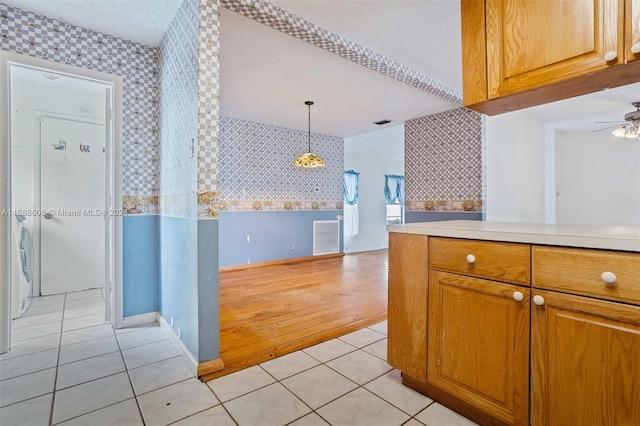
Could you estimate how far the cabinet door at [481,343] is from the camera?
3.81 ft

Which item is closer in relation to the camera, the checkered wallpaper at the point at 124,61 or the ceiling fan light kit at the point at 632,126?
the checkered wallpaper at the point at 124,61

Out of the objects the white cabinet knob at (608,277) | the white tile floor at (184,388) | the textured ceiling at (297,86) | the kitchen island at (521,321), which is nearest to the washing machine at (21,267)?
the white tile floor at (184,388)

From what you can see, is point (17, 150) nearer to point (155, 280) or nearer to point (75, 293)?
point (75, 293)

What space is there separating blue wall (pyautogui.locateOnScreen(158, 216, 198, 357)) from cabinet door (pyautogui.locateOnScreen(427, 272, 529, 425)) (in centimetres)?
132

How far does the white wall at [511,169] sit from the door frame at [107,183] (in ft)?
13.3

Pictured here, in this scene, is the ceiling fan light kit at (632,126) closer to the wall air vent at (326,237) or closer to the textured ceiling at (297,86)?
the textured ceiling at (297,86)

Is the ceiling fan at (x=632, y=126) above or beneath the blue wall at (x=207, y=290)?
above

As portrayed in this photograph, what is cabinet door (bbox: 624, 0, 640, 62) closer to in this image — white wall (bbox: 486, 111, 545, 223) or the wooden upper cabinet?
the wooden upper cabinet

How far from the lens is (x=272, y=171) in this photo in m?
5.20

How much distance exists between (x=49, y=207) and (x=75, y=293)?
976mm

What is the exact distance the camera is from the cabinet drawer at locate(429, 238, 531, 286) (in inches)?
45.6

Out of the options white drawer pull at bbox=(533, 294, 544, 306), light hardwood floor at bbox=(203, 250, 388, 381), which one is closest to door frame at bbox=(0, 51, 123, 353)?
light hardwood floor at bbox=(203, 250, 388, 381)

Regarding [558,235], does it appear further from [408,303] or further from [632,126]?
[632,126]

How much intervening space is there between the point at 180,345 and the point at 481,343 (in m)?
1.81
